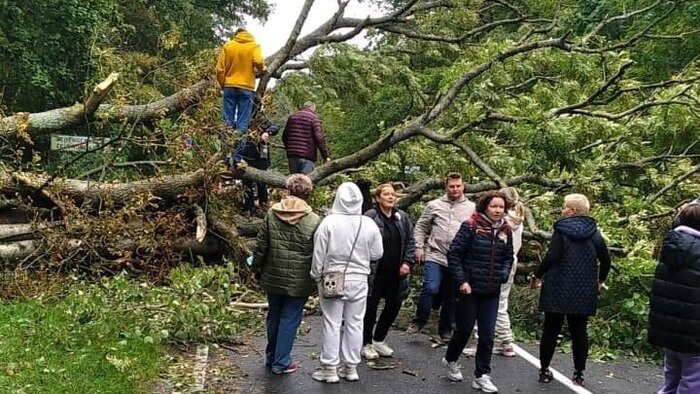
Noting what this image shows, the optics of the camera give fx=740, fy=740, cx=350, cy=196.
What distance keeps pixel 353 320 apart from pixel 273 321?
28.1 inches

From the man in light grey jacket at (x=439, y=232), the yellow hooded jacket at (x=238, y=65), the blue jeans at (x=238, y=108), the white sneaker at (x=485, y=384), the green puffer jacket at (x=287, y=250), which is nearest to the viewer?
the white sneaker at (x=485, y=384)

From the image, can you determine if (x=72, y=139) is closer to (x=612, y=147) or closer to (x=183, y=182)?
(x=183, y=182)

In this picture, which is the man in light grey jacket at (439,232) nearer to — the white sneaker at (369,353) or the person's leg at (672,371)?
the white sneaker at (369,353)

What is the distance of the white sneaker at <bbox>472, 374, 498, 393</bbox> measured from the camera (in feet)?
19.1

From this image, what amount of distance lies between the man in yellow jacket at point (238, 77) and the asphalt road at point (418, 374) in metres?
3.24

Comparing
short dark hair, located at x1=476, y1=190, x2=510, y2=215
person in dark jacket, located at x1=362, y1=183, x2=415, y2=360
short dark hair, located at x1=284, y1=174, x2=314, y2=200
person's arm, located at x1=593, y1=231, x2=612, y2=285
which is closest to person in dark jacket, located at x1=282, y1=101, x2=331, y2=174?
person in dark jacket, located at x1=362, y1=183, x2=415, y2=360

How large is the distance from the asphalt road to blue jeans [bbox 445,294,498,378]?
0.29 metres

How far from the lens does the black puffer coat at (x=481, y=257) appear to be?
5.68 meters

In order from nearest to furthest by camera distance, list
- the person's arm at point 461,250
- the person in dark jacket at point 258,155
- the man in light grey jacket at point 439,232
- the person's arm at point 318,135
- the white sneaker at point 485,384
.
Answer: the person's arm at point 461,250 < the white sneaker at point 485,384 < the man in light grey jacket at point 439,232 < the person in dark jacket at point 258,155 < the person's arm at point 318,135

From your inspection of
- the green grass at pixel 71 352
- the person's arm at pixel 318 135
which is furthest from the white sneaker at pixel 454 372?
the person's arm at pixel 318 135

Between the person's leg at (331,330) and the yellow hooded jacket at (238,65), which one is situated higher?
the yellow hooded jacket at (238,65)

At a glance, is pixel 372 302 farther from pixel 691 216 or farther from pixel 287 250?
pixel 691 216

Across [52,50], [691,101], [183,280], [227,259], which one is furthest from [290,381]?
[52,50]

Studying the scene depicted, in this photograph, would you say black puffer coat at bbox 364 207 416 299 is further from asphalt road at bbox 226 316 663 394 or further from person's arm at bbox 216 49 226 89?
person's arm at bbox 216 49 226 89
